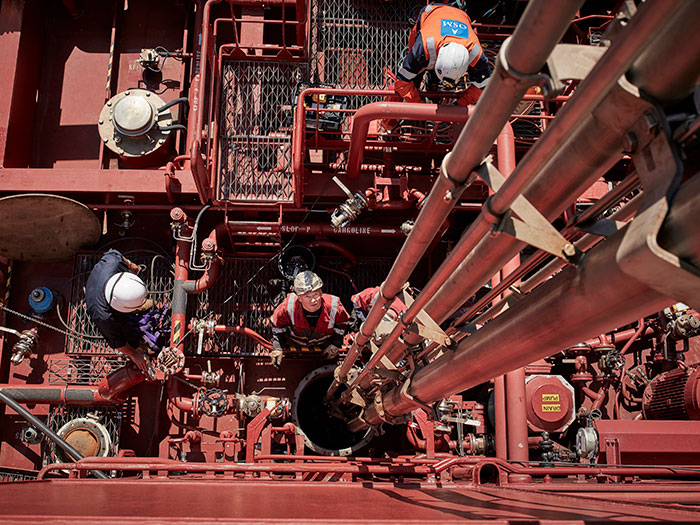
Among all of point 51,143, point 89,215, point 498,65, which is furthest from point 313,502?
point 51,143

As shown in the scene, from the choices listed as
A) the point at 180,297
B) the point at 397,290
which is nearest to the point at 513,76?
the point at 397,290

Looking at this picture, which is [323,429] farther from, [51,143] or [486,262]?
[486,262]

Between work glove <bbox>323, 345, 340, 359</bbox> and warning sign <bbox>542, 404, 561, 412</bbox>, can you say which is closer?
warning sign <bbox>542, 404, 561, 412</bbox>

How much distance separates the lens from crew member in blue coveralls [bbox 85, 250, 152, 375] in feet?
22.7

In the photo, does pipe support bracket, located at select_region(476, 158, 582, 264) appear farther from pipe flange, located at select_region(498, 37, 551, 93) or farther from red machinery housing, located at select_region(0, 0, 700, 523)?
red machinery housing, located at select_region(0, 0, 700, 523)

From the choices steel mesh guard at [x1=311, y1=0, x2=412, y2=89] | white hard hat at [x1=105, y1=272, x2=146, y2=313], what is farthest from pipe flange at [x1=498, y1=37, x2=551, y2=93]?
steel mesh guard at [x1=311, y1=0, x2=412, y2=89]

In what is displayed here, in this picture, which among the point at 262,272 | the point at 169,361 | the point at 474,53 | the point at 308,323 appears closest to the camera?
the point at 474,53

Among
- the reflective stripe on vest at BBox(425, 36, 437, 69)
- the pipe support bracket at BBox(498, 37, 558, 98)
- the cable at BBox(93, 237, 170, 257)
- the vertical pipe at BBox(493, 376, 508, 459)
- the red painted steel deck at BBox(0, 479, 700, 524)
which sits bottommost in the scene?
the red painted steel deck at BBox(0, 479, 700, 524)

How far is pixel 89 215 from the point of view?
814 centimetres

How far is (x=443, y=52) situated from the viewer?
6.41 meters

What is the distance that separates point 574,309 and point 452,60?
4728 mm

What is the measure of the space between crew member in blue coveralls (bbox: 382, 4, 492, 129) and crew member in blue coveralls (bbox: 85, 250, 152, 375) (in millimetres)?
3485

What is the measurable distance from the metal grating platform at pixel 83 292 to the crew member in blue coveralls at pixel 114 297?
1216 mm

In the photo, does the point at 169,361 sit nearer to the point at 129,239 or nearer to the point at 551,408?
the point at 129,239
